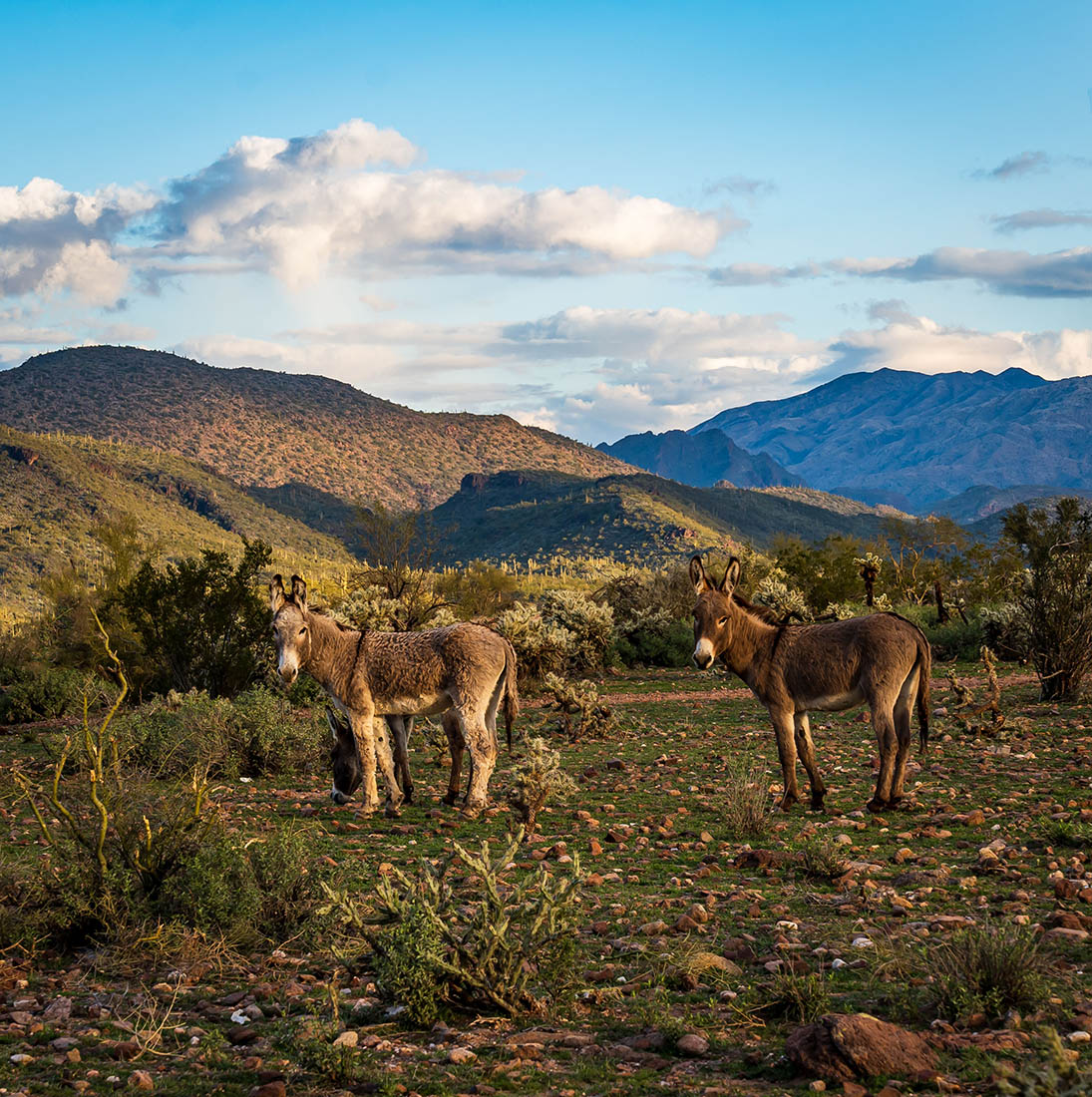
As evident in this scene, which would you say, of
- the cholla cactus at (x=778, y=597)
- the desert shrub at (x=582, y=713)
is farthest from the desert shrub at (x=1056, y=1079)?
the cholla cactus at (x=778, y=597)

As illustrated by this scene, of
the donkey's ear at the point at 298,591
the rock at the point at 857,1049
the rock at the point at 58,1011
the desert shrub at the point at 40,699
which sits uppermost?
the donkey's ear at the point at 298,591

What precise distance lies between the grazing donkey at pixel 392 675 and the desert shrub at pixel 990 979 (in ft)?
24.2

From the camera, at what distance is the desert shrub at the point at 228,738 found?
49.0 ft

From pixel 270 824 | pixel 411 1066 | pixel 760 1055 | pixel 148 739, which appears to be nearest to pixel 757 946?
pixel 760 1055

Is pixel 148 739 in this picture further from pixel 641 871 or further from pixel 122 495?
pixel 122 495

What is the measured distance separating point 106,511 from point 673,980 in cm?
10148

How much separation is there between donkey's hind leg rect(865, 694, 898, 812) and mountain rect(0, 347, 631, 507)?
14951cm

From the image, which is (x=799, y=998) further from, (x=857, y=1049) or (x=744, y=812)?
(x=744, y=812)

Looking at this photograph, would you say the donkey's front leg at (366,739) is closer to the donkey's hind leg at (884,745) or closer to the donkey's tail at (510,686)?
the donkey's tail at (510,686)

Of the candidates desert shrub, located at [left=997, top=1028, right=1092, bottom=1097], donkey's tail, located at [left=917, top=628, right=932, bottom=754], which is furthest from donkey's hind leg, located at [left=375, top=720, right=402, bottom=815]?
desert shrub, located at [left=997, top=1028, right=1092, bottom=1097]

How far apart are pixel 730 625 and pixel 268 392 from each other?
197 m

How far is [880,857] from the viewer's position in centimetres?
927

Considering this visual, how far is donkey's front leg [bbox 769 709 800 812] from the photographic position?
38.0ft

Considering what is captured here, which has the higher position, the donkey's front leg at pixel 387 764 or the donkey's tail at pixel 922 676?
the donkey's tail at pixel 922 676
